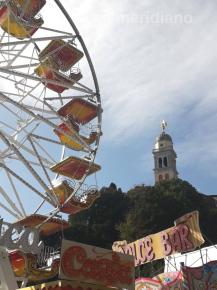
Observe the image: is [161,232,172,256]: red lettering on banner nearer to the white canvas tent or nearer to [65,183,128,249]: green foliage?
the white canvas tent

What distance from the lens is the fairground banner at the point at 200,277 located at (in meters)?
18.0

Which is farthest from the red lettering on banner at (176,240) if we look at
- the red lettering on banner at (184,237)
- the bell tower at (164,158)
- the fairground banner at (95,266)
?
the bell tower at (164,158)

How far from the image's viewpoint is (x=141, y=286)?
2000 centimetres

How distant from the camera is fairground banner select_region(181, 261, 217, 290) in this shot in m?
18.0

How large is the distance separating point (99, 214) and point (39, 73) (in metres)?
42.1

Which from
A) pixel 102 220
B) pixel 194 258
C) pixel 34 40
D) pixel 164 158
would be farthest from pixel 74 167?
pixel 164 158

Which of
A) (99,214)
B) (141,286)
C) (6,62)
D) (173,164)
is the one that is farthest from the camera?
(173,164)

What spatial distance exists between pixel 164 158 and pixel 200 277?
102661 mm

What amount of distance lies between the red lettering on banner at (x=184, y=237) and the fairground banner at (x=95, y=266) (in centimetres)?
667

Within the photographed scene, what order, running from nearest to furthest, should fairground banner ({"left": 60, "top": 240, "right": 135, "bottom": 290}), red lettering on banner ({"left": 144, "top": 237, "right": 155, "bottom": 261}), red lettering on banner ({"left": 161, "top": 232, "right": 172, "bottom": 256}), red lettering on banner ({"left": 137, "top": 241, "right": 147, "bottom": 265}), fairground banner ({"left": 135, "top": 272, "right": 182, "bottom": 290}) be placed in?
fairground banner ({"left": 60, "top": 240, "right": 135, "bottom": 290}), fairground banner ({"left": 135, "top": 272, "right": 182, "bottom": 290}), red lettering on banner ({"left": 161, "top": 232, "right": 172, "bottom": 256}), red lettering on banner ({"left": 144, "top": 237, "right": 155, "bottom": 261}), red lettering on banner ({"left": 137, "top": 241, "right": 147, "bottom": 265})

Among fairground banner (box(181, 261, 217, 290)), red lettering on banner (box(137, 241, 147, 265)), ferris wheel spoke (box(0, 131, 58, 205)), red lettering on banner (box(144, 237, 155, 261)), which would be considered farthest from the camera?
red lettering on banner (box(137, 241, 147, 265))

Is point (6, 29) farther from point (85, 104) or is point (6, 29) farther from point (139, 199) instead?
point (139, 199)

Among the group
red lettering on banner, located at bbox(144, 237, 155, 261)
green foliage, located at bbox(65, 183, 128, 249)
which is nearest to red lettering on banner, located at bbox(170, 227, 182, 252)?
red lettering on banner, located at bbox(144, 237, 155, 261)

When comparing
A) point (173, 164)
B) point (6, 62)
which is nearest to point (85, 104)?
point (6, 62)
